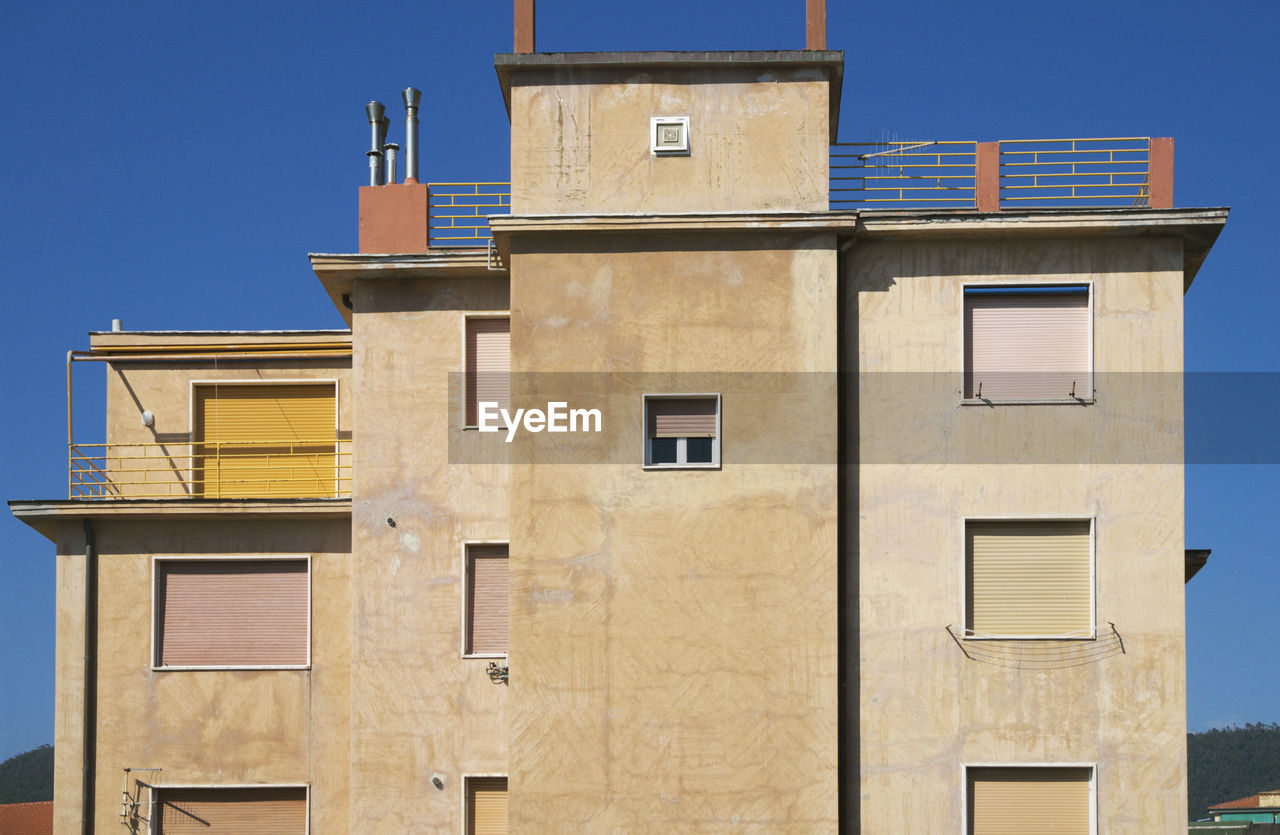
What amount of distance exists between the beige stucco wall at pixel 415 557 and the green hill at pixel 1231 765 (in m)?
102

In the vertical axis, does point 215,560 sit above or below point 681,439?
below

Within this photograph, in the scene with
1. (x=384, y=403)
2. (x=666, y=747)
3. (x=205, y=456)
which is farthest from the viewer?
(x=205, y=456)

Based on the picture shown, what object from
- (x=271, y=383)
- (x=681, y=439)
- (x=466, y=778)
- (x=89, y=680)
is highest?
(x=271, y=383)

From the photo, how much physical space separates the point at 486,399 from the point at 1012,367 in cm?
707

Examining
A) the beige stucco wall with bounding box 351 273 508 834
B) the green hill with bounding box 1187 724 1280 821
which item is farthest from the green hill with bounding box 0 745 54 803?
the beige stucco wall with bounding box 351 273 508 834

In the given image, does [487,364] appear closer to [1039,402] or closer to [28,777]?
[1039,402]

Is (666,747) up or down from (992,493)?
down

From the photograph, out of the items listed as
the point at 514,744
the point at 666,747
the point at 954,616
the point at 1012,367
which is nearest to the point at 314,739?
the point at 514,744

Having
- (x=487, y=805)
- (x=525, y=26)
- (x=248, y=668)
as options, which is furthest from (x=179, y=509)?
(x=525, y=26)

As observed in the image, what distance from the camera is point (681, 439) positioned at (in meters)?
19.0

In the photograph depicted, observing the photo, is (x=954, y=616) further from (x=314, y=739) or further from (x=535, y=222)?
(x=314, y=739)

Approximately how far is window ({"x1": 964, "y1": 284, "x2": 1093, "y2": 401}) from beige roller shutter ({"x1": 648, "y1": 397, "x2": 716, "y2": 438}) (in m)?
3.33

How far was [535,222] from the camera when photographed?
19094 mm

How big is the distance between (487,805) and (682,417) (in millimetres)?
6009
